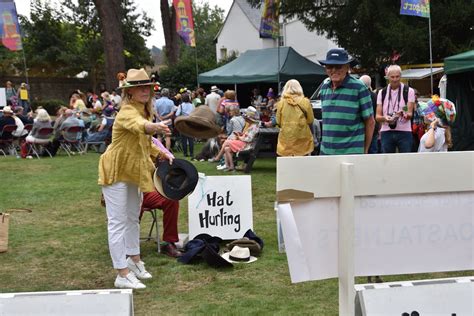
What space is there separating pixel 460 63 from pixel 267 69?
1010 centimetres

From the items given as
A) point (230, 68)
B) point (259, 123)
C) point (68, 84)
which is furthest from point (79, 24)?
point (259, 123)

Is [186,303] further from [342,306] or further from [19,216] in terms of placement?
[19,216]

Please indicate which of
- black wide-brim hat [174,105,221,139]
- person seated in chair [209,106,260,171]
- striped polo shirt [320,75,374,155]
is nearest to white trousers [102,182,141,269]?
black wide-brim hat [174,105,221,139]

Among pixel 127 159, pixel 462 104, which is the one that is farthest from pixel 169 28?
pixel 127 159

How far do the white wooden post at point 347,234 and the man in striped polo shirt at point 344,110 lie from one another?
2.22m

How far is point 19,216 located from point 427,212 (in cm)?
633

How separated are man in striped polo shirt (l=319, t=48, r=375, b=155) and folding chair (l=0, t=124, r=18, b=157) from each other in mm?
12292

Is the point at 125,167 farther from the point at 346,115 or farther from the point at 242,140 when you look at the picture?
the point at 242,140

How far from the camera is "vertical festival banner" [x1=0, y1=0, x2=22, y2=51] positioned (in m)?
23.5

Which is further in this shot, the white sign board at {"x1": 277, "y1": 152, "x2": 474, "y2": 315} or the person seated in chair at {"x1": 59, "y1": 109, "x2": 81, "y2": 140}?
the person seated in chair at {"x1": 59, "y1": 109, "x2": 81, "y2": 140}

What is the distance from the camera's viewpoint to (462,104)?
12.6 metres

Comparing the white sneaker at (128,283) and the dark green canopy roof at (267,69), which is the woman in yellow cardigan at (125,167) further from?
the dark green canopy roof at (267,69)

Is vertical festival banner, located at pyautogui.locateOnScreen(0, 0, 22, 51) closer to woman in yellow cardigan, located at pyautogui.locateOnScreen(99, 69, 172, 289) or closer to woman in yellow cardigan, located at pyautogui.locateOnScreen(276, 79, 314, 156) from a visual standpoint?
woman in yellow cardigan, located at pyautogui.locateOnScreen(276, 79, 314, 156)

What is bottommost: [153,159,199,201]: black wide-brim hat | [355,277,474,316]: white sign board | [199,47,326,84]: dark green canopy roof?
[355,277,474,316]: white sign board
